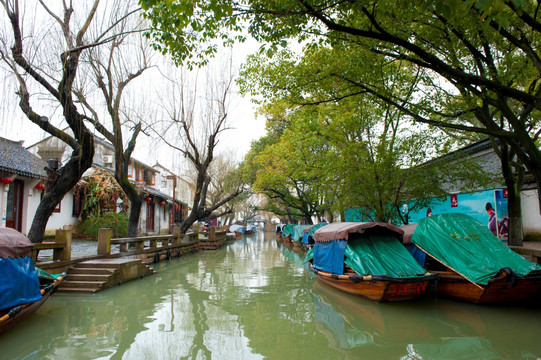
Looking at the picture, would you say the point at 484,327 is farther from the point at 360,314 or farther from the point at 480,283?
the point at 360,314

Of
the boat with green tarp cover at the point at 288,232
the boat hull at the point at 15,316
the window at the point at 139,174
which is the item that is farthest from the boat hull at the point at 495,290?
the window at the point at 139,174

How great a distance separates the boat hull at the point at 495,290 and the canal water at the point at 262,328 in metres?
0.21

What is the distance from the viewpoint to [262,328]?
6750 mm

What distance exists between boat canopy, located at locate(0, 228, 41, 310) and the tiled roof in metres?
7.42

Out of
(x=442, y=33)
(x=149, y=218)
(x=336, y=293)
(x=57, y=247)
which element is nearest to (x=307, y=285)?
(x=336, y=293)

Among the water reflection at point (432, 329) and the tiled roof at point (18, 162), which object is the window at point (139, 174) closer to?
the tiled roof at point (18, 162)

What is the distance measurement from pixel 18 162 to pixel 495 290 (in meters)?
16.7

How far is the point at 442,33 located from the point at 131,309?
9.64 meters

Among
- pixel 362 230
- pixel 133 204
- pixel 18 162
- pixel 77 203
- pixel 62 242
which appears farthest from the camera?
pixel 77 203

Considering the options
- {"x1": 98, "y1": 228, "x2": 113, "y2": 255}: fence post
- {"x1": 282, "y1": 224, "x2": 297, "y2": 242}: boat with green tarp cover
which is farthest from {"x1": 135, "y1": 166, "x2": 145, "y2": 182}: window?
{"x1": 98, "y1": 228, "x2": 113, "y2": 255}: fence post

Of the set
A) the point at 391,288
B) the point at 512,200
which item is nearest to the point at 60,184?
the point at 391,288

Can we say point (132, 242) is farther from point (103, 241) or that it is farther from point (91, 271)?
point (91, 271)

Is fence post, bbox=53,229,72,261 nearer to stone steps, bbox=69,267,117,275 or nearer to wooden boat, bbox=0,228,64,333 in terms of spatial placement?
stone steps, bbox=69,267,117,275

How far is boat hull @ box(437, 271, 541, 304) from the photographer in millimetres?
7543
